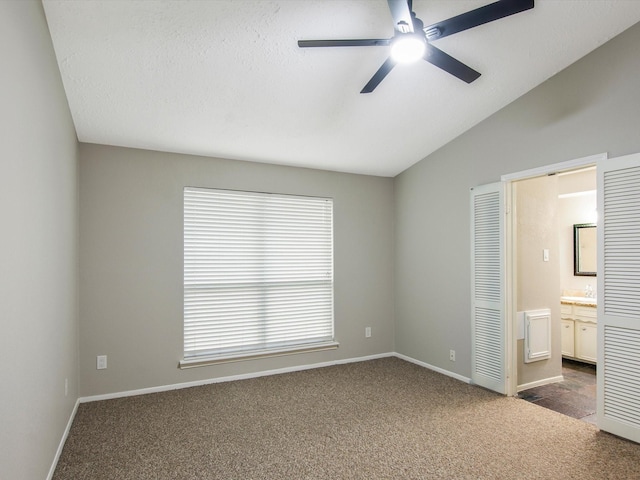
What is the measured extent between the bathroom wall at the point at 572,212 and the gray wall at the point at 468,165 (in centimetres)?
190

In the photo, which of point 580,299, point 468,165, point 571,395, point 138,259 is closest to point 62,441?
point 138,259

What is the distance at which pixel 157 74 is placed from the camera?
2.61 metres

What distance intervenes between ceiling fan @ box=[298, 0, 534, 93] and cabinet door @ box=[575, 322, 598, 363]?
3928 mm

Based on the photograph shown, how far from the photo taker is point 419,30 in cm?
197

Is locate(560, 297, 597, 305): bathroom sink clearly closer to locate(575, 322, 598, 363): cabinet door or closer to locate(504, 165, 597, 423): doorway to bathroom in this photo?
locate(504, 165, 597, 423): doorway to bathroom

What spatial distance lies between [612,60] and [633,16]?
291mm

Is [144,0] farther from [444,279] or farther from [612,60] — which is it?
[444,279]

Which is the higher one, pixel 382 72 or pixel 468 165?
pixel 382 72

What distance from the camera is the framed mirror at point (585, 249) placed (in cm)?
488

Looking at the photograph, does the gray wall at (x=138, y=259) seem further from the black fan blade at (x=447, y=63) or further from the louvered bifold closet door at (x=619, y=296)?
A: the louvered bifold closet door at (x=619, y=296)

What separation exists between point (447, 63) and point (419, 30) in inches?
14.5

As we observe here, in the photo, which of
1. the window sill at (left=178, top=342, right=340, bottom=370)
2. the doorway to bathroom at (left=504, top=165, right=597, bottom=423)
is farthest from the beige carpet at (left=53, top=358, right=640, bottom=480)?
the doorway to bathroom at (left=504, top=165, right=597, bottom=423)

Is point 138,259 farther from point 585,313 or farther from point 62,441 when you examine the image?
point 585,313

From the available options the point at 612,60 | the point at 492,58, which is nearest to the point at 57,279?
the point at 492,58
